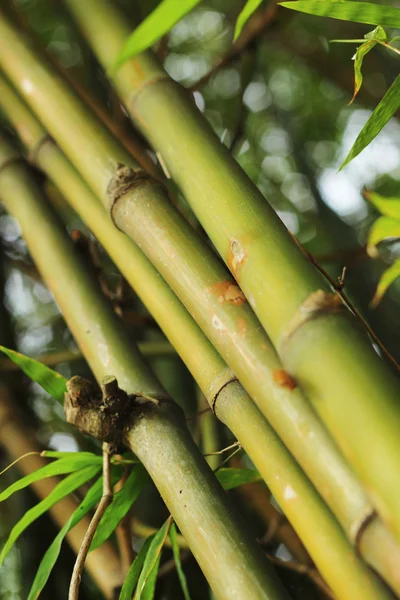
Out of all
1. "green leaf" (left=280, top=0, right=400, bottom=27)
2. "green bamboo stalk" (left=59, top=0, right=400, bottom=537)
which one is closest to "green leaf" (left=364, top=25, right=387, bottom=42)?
"green leaf" (left=280, top=0, right=400, bottom=27)

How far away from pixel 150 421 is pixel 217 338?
118 mm

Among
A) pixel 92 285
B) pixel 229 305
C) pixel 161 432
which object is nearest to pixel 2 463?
pixel 92 285

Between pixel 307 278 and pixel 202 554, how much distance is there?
0.69 feet

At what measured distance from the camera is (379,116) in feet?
1.35

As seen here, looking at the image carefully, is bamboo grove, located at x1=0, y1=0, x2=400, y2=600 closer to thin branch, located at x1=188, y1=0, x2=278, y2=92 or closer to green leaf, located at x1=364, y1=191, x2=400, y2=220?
green leaf, located at x1=364, y1=191, x2=400, y2=220

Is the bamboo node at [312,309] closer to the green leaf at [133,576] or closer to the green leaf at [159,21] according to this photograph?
the green leaf at [159,21]

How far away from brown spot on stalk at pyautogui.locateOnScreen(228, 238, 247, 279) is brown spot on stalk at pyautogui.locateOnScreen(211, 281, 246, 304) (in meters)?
0.05

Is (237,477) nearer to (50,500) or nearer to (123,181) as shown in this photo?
(50,500)

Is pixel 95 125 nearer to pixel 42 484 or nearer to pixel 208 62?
pixel 42 484

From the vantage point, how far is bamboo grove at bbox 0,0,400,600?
1.10 ft

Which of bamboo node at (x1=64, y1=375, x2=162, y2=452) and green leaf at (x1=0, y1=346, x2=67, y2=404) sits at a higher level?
green leaf at (x1=0, y1=346, x2=67, y2=404)

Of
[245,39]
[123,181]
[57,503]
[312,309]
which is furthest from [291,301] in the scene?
[245,39]

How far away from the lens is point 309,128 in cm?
165

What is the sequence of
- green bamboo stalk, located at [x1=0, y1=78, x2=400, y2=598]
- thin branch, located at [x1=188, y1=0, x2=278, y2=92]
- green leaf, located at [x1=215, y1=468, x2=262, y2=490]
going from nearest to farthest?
green bamboo stalk, located at [x1=0, y1=78, x2=400, y2=598]
green leaf, located at [x1=215, y1=468, x2=262, y2=490]
thin branch, located at [x1=188, y1=0, x2=278, y2=92]
